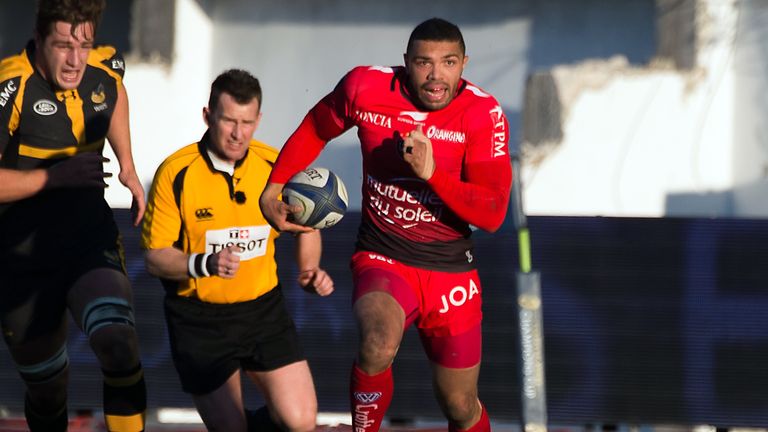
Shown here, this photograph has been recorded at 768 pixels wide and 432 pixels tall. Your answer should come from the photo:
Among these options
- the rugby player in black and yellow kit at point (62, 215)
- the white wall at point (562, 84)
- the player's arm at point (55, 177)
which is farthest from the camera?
the white wall at point (562, 84)

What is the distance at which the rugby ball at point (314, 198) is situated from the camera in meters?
6.01

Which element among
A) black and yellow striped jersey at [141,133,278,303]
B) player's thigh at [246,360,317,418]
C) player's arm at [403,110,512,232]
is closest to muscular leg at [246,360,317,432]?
player's thigh at [246,360,317,418]

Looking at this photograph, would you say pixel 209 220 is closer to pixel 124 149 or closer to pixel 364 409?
pixel 124 149

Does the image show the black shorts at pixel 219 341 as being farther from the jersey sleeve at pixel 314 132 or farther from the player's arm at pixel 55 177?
the player's arm at pixel 55 177

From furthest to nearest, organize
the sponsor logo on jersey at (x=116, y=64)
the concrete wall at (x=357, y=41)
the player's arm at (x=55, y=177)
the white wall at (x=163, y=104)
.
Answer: the concrete wall at (x=357, y=41) → the white wall at (x=163, y=104) → the sponsor logo on jersey at (x=116, y=64) → the player's arm at (x=55, y=177)

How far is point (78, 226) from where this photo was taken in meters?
6.33

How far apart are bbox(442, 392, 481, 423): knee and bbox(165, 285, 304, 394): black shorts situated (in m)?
0.92

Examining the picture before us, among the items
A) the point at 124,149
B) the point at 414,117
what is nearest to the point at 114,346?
the point at 124,149

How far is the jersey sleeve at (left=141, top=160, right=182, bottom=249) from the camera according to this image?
6.40 meters

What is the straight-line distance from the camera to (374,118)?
6.14 meters

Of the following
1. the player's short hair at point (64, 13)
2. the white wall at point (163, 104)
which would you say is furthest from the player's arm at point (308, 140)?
the white wall at point (163, 104)

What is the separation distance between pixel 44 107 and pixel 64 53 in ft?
1.03

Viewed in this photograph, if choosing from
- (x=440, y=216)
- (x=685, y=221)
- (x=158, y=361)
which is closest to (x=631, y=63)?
(x=685, y=221)

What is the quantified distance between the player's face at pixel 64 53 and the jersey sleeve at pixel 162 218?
736 millimetres
